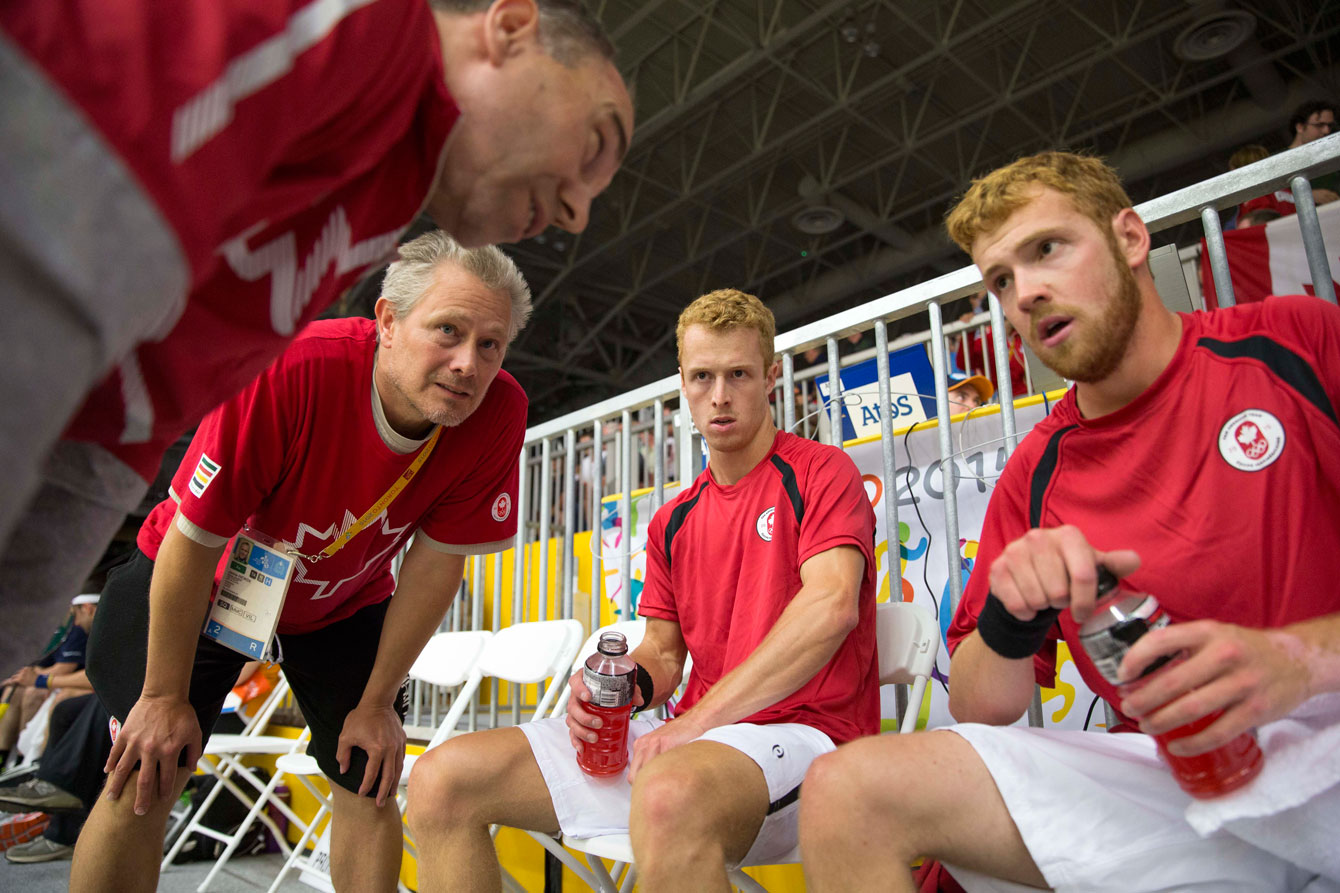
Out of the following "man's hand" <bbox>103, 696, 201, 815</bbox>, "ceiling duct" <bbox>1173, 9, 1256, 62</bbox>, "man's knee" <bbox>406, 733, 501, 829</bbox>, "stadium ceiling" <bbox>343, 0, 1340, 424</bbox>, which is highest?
"stadium ceiling" <bbox>343, 0, 1340, 424</bbox>

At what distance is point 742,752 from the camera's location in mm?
1553

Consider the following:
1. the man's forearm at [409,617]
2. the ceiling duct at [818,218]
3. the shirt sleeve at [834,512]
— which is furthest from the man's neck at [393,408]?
the ceiling duct at [818,218]

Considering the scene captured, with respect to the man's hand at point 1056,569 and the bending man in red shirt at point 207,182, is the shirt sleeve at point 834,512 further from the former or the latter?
the bending man in red shirt at point 207,182

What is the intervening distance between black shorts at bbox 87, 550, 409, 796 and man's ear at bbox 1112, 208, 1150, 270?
78.5 inches

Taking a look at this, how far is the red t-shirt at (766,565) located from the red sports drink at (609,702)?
0.29 metres

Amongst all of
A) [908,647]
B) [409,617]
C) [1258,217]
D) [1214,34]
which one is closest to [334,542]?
[409,617]

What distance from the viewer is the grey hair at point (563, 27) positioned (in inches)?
33.1

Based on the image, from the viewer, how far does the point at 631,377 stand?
16359 mm

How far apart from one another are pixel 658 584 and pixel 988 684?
3.84ft

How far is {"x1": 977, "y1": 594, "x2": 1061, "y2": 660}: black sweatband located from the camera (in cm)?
115

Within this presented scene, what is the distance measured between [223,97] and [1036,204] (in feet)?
4.32

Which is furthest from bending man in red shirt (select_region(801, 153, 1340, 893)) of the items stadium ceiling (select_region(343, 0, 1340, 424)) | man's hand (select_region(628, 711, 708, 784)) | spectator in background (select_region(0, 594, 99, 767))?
spectator in background (select_region(0, 594, 99, 767))

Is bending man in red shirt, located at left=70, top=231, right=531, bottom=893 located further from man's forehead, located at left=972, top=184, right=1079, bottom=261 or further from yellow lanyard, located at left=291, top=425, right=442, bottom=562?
man's forehead, located at left=972, top=184, right=1079, bottom=261

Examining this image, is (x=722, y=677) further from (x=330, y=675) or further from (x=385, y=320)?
(x=385, y=320)
